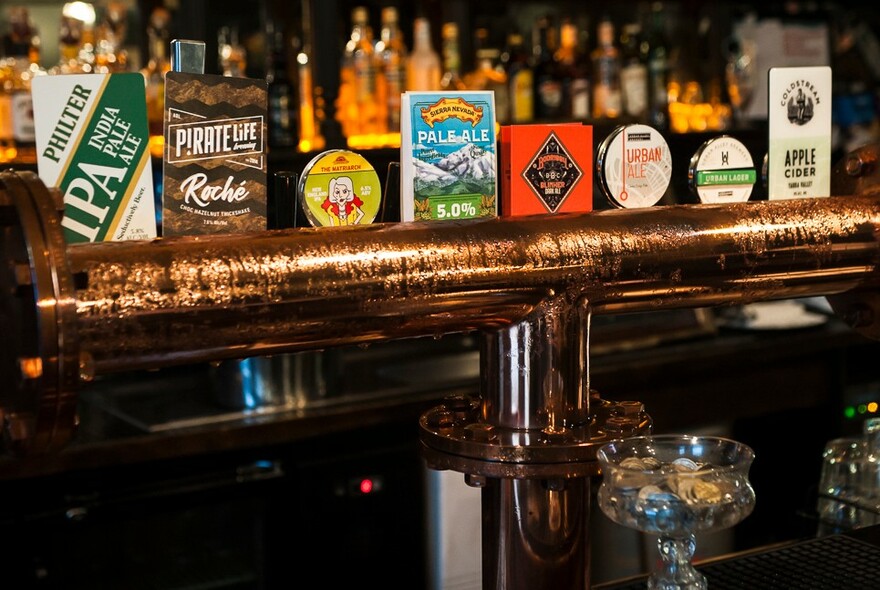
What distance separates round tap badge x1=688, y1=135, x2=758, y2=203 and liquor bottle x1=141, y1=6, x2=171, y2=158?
1.96 meters

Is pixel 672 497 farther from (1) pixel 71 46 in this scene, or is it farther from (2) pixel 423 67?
(2) pixel 423 67

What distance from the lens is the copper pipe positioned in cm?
58

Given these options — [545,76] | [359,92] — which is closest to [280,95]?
[359,92]

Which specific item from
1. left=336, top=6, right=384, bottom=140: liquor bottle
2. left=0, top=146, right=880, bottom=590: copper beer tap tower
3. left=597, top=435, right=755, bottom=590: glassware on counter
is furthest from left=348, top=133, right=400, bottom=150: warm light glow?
left=597, top=435, right=755, bottom=590: glassware on counter

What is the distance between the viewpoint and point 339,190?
72 centimetres

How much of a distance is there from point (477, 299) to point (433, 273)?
35mm

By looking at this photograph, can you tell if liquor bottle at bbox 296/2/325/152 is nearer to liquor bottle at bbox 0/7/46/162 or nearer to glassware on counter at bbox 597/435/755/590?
liquor bottle at bbox 0/7/46/162

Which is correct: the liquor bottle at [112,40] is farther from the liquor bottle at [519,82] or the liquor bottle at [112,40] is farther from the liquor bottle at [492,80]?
the liquor bottle at [519,82]

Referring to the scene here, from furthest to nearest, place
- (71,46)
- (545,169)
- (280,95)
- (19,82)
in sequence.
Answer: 1. (280,95)
2. (71,46)
3. (19,82)
4. (545,169)

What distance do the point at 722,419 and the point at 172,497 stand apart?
151 centimetres

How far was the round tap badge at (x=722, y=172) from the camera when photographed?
Answer: 843 mm

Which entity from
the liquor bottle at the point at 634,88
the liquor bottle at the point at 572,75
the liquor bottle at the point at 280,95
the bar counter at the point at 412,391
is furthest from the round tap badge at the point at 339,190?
the liquor bottle at the point at 634,88

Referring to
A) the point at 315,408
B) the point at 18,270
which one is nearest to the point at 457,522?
the point at 315,408

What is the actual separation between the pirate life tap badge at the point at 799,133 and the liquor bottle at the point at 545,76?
99.6 inches
